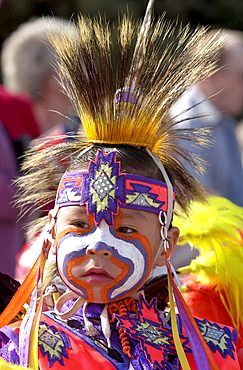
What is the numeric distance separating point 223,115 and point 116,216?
8.12ft

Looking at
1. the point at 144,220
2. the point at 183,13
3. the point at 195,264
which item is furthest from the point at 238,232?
the point at 183,13

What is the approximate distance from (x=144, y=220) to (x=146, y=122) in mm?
370

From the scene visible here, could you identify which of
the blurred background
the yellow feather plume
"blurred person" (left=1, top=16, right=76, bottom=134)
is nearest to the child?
the yellow feather plume

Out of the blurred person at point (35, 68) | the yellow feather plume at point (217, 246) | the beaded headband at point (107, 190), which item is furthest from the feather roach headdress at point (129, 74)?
the blurred person at point (35, 68)

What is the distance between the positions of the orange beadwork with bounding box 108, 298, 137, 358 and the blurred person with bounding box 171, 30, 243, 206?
1.95m

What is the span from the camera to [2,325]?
8.95 ft

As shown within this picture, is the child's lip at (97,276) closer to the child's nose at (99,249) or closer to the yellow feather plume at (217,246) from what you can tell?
the child's nose at (99,249)

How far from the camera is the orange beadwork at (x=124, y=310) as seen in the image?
2.67 m

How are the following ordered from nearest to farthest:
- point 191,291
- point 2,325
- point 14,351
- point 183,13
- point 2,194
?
1. point 14,351
2. point 2,325
3. point 191,291
4. point 2,194
5. point 183,13

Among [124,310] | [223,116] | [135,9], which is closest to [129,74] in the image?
[124,310]

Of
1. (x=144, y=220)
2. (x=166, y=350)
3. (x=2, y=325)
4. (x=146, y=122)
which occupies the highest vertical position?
(x=146, y=122)

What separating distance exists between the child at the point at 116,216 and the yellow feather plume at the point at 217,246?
1.31ft

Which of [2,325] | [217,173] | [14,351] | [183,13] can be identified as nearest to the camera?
[14,351]

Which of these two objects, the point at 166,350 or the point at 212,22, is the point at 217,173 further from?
the point at 212,22
